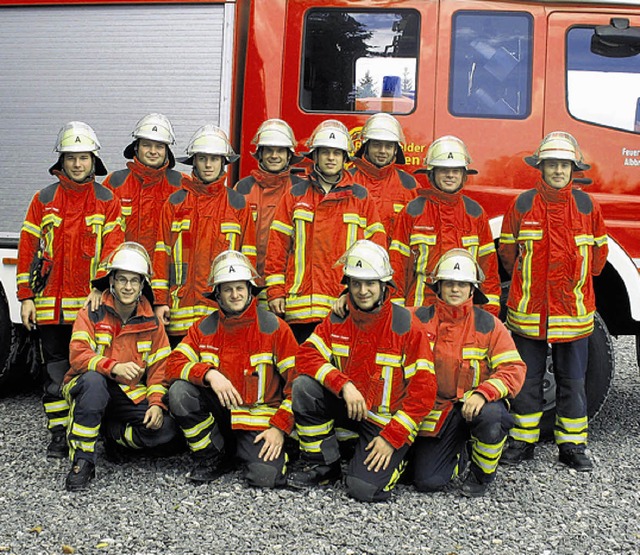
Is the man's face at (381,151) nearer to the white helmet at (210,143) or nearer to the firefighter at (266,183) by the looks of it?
the firefighter at (266,183)

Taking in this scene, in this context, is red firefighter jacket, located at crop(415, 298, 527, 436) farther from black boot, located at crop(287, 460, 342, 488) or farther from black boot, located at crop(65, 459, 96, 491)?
black boot, located at crop(65, 459, 96, 491)

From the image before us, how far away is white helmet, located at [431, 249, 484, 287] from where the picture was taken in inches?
166

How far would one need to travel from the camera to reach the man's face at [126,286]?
4391 millimetres

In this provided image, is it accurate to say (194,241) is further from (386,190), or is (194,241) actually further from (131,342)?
(386,190)

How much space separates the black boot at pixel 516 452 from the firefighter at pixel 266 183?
171cm

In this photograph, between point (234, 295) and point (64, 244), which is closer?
point (234, 295)

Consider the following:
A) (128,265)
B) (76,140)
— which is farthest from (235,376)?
(76,140)

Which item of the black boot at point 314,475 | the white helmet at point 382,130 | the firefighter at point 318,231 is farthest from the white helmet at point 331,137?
the black boot at point 314,475

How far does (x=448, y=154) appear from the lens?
15.1 feet

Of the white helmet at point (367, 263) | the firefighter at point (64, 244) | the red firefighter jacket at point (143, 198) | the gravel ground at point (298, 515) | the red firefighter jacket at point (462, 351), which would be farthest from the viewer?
the red firefighter jacket at point (143, 198)

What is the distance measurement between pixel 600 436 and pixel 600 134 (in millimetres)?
1851

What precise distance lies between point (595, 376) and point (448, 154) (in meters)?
1.63

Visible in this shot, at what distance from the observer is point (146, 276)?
4426mm

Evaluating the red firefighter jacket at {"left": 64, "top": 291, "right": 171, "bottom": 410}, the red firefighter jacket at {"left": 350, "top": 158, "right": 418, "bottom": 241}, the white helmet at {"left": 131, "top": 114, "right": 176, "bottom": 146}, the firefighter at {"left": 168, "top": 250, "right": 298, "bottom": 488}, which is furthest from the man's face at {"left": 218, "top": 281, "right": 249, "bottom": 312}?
the white helmet at {"left": 131, "top": 114, "right": 176, "bottom": 146}
